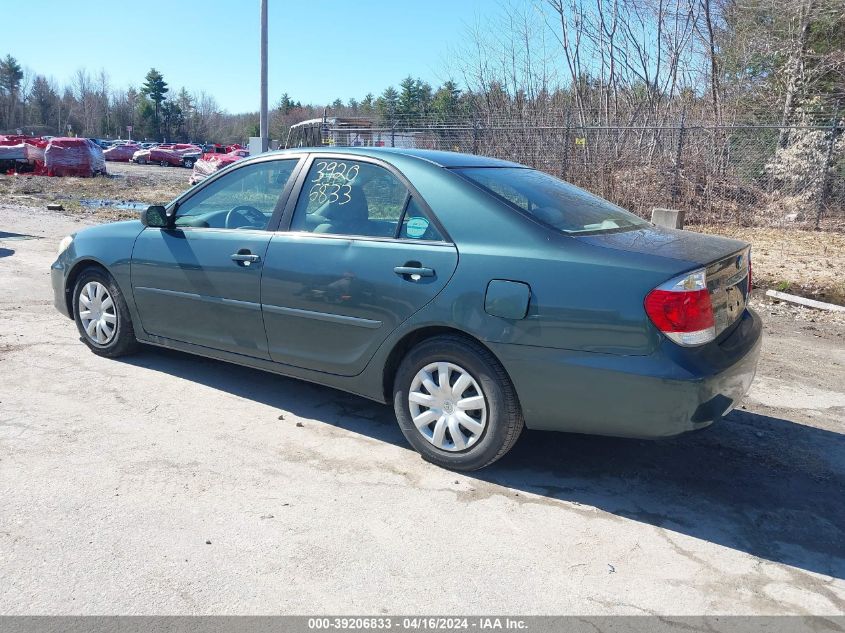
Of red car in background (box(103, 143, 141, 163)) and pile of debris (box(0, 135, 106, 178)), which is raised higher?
red car in background (box(103, 143, 141, 163))

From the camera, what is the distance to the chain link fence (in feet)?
50.0

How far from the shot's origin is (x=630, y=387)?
10.9 ft

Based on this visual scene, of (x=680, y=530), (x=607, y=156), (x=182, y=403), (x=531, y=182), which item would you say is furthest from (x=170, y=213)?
(x=607, y=156)

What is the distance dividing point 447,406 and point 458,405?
69 millimetres

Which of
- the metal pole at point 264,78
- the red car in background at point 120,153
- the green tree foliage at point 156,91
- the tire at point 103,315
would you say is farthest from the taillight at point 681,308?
the green tree foliage at point 156,91

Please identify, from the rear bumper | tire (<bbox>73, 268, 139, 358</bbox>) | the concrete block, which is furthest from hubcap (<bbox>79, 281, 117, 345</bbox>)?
the concrete block

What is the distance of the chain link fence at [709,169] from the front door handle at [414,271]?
12.2m

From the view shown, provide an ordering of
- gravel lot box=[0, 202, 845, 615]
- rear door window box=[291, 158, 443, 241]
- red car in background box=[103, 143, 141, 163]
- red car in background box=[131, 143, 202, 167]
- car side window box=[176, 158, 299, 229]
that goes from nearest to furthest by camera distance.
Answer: gravel lot box=[0, 202, 845, 615] < rear door window box=[291, 158, 443, 241] < car side window box=[176, 158, 299, 229] < red car in background box=[131, 143, 202, 167] < red car in background box=[103, 143, 141, 163]

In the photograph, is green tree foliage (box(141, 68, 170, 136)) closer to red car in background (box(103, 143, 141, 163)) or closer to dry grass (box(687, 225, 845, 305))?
red car in background (box(103, 143, 141, 163))

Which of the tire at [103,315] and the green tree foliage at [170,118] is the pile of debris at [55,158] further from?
the green tree foliage at [170,118]

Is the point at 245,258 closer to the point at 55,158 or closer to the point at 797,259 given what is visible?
the point at 797,259

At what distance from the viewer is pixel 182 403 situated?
475 centimetres

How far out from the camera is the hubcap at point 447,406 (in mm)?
3740

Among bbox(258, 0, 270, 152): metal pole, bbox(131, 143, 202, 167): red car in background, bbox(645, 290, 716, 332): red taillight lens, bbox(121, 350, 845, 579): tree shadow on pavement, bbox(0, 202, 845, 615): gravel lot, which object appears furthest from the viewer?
bbox(131, 143, 202, 167): red car in background
